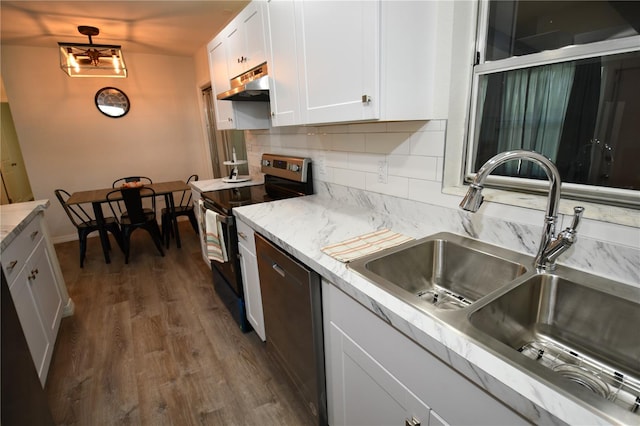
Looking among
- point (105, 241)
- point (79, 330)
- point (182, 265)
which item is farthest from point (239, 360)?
point (105, 241)

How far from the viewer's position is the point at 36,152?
4129mm

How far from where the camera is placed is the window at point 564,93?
3.23 ft

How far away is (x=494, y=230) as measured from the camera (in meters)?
1.21

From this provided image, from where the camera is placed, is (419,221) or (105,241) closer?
(419,221)

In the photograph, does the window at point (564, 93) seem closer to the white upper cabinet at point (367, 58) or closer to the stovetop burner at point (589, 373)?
the white upper cabinet at point (367, 58)

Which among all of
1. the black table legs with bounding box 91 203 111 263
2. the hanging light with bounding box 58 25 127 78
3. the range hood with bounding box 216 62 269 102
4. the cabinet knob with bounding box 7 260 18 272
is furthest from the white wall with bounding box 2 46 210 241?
the cabinet knob with bounding box 7 260 18 272

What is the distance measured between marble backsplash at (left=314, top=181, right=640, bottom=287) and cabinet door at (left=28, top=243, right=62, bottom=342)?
76.4 inches

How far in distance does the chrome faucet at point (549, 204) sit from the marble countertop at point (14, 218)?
2.05 metres

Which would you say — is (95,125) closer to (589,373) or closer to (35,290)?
(35,290)

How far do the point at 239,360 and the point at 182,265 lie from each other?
5.88 ft

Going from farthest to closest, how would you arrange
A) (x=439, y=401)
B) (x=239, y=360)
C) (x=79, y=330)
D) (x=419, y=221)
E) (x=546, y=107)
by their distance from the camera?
1. (x=79, y=330)
2. (x=239, y=360)
3. (x=419, y=221)
4. (x=546, y=107)
5. (x=439, y=401)

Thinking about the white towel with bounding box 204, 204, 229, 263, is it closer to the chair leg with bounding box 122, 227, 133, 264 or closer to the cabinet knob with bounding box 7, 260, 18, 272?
the cabinet knob with bounding box 7, 260, 18, 272

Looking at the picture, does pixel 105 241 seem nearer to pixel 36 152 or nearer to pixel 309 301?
pixel 36 152

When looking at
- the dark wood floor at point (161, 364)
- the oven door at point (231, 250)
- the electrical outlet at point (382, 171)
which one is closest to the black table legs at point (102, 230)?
the dark wood floor at point (161, 364)
